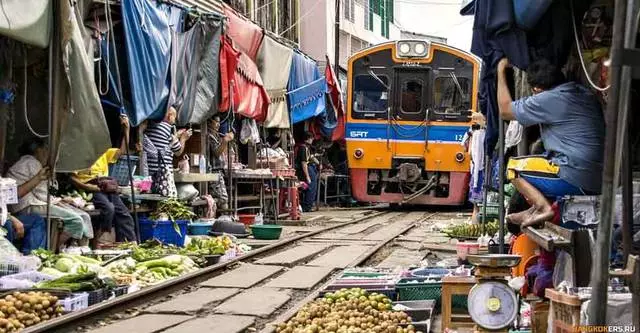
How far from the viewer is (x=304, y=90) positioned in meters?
17.0

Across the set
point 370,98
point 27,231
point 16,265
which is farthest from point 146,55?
point 370,98

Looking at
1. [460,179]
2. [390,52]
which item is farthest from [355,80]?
[460,179]

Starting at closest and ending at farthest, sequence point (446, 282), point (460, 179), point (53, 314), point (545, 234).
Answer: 1. point (545, 234)
2. point (446, 282)
3. point (53, 314)
4. point (460, 179)

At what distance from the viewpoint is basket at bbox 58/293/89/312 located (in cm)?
562

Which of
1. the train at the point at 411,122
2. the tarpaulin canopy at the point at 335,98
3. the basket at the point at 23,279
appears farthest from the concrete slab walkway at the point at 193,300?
the tarpaulin canopy at the point at 335,98

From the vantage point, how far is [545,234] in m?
4.26

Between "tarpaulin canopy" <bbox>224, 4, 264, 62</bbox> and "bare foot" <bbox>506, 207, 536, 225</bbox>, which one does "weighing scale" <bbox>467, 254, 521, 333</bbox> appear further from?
"tarpaulin canopy" <bbox>224, 4, 264, 62</bbox>

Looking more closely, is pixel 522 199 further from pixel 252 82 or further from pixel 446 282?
pixel 252 82

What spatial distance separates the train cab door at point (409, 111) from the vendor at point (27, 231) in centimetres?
1032

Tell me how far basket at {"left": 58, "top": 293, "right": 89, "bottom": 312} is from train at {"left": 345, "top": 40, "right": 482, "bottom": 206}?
37.6 feet

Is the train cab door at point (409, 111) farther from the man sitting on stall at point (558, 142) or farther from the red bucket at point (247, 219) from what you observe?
the man sitting on stall at point (558, 142)

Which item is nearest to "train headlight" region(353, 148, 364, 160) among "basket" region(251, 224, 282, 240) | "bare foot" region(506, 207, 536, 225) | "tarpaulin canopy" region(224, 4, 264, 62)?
"tarpaulin canopy" region(224, 4, 264, 62)

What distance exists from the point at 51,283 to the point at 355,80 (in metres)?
12.3

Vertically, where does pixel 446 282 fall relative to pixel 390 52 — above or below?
below
